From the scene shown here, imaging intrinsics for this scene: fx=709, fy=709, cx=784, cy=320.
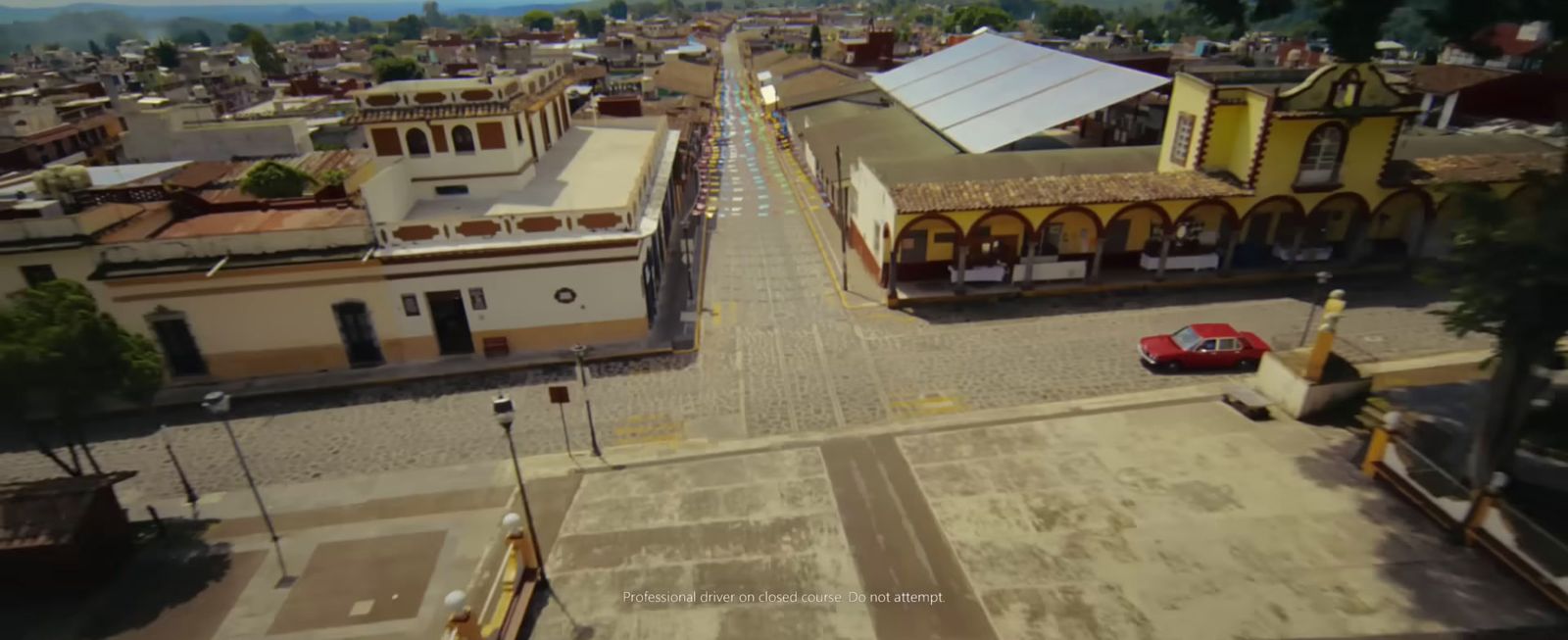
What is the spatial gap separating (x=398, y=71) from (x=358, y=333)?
93409mm

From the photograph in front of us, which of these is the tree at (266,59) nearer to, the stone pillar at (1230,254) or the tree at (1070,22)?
the tree at (1070,22)

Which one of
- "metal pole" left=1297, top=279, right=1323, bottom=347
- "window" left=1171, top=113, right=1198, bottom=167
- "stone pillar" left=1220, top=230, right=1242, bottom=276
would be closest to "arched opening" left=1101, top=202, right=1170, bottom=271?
"stone pillar" left=1220, top=230, right=1242, bottom=276

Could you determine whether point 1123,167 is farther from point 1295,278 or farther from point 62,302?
point 62,302

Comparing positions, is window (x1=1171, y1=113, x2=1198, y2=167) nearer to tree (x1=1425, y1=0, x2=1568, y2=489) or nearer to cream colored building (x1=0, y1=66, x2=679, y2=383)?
tree (x1=1425, y1=0, x2=1568, y2=489)

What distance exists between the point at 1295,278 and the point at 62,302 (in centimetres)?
3753

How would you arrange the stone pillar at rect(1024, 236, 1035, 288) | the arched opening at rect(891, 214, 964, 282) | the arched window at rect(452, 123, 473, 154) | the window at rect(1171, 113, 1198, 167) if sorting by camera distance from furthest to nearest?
the window at rect(1171, 113, 1198, 167) → the arched opening at rect(891, 214, 964, 282) → the stone pillar at rect(1024, 236, 1035, 288) → the arched window at rect(452, 123, 473, 154)

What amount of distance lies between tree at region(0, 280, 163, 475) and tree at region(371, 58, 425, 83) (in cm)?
9579

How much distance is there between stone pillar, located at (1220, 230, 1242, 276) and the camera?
26828 millimetres

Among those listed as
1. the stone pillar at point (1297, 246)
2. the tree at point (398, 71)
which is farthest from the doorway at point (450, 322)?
the tree at point (398, 71)

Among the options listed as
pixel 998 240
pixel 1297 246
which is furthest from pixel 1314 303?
pixel 998 240

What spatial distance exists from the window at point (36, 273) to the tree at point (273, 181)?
11.2m

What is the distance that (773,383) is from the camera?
2169 cm

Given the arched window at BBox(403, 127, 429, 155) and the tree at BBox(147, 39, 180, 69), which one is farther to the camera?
the tree at BBox(147, 39, 180, 69)

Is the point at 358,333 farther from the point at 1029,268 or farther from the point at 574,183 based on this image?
the point at 1029,268
